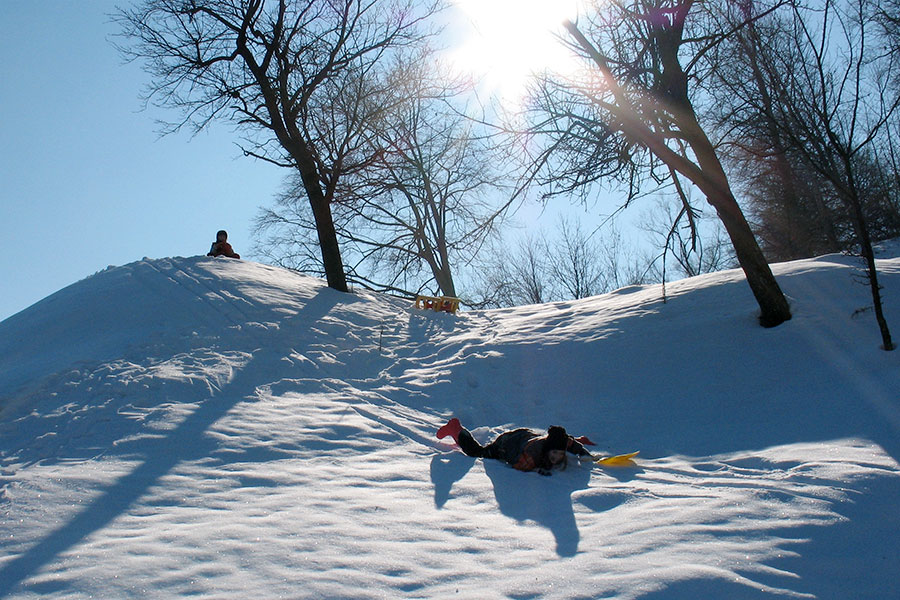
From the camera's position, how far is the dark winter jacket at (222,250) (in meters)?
14.3

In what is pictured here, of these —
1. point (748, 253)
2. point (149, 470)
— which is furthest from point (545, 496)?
point (748, 253)

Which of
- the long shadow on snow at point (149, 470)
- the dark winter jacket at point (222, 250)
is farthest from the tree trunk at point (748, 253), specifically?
the dark winter jacket at point (222, 250)

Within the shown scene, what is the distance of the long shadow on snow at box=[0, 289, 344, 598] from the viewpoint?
356 cm

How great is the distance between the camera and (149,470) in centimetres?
517

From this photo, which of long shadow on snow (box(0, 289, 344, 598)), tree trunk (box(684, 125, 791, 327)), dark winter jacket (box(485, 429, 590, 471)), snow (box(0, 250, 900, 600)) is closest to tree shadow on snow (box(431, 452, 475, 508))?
snow (box(0, 250, 900, 600))

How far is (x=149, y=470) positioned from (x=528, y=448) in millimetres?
3302

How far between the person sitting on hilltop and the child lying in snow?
966 cm

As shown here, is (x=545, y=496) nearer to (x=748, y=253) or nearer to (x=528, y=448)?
(x=528, y=448)

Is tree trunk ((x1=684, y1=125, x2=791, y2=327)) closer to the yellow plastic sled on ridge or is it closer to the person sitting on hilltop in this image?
the yellow plastic sled on ridge

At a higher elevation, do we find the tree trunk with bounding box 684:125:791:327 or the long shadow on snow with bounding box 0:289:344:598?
the tree trunk with bounding box 684:125:791:327

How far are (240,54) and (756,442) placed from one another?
13.6m

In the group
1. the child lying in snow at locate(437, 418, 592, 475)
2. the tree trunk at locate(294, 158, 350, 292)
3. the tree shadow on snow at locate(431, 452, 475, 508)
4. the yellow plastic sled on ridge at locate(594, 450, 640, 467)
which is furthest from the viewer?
the tree trunk at locate(294, 158, 350, 292)

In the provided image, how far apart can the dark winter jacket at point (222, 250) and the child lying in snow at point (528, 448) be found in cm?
966

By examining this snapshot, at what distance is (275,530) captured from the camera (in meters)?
3.98
